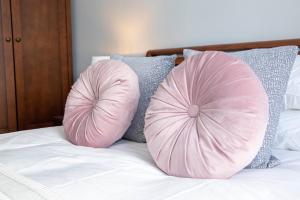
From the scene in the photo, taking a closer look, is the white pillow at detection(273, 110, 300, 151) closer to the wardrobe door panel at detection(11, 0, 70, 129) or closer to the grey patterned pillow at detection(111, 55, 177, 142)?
the grey patterned pillow at detection(111, 55, 177, 142)

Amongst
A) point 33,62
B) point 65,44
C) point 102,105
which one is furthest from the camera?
point 65,44

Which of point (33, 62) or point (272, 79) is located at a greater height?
point (272, 79)

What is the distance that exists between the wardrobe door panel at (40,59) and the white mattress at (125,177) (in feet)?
4.58

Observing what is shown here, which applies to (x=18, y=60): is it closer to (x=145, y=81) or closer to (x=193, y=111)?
(x=145, y=81)

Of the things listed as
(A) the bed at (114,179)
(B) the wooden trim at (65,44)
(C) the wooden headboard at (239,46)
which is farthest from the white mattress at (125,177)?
(B) the wooden trim at (65,44)

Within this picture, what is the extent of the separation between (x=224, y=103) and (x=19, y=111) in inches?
80.8

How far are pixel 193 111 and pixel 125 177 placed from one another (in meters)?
0.30

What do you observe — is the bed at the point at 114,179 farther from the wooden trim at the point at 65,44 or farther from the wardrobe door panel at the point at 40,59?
the wooden trim at the point at 65,44

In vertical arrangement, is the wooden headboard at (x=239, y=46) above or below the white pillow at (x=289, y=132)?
above

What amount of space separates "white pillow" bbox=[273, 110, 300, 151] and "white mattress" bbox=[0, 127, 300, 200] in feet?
0.10

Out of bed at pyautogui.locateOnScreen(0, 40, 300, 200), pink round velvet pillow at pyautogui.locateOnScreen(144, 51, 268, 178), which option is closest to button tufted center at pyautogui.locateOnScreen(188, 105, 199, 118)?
pink round velvet pillow at pyautogui.locateOnScreen(144, 51, 268, 178)

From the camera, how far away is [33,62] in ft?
8.66

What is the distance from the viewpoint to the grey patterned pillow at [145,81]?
1461 millimetres

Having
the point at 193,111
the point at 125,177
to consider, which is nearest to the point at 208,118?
the point at 193,111
